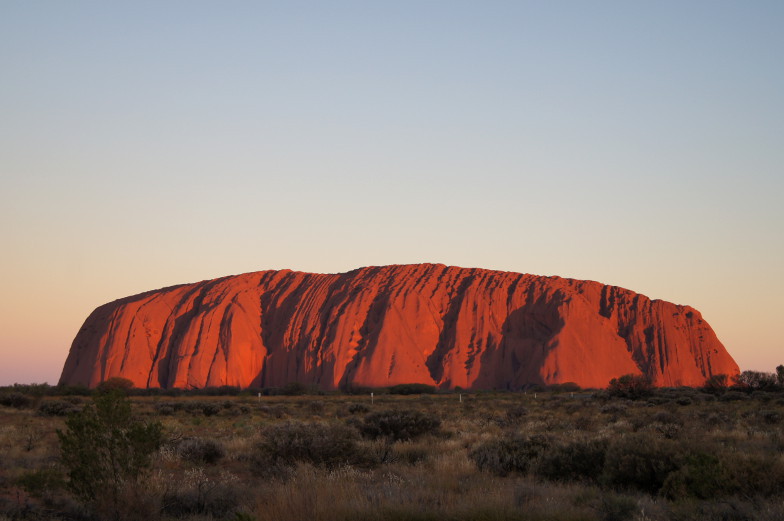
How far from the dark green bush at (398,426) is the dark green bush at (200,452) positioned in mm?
4049

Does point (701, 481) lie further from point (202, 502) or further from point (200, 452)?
point (200, 452)

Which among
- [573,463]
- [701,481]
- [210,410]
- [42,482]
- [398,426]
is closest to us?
[701,481]

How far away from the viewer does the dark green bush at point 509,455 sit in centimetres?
1091

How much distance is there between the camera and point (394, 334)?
72438 millimetres

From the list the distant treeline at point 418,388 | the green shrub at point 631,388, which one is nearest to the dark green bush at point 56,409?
the distant treeline at point 418,388

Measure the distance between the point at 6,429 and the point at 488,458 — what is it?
14938mm

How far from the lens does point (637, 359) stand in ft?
262

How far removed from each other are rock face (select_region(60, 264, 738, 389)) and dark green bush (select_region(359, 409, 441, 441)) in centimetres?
5138

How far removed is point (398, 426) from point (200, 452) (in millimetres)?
5124

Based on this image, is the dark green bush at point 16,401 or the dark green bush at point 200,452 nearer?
the dark green bush at point 200,452

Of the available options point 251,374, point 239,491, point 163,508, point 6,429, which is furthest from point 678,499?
point 251,374

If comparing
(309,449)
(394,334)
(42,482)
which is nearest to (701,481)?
(309,449)

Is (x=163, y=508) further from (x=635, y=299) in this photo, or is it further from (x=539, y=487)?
(x=635, y=299)

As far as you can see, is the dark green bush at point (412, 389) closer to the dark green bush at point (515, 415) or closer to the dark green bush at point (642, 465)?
the dark green bush at point (515, 415)
